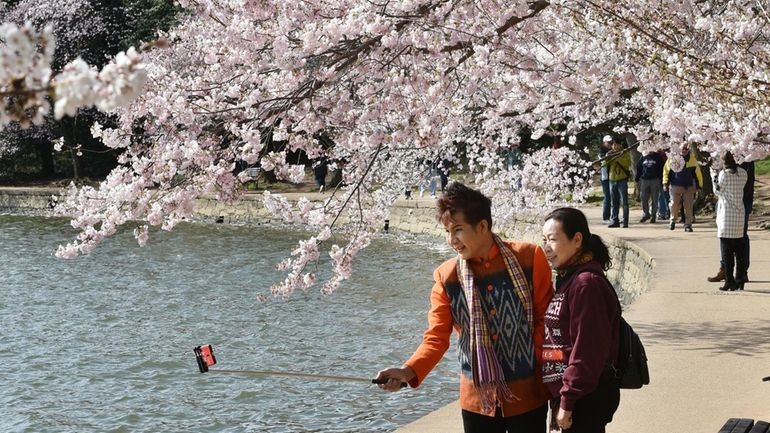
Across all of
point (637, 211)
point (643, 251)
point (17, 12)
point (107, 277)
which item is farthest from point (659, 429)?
point (17, 12)

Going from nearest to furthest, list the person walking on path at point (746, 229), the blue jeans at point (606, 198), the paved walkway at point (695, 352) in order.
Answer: the paved walkway at point (695, 352) → the person walking on path at point (746, 229) → the blue jeans at point (606, 198)

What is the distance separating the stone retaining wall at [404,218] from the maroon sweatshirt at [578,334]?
8.33 metres

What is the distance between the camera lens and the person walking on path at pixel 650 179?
16.5 metres

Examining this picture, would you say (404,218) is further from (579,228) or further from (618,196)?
(579,228)

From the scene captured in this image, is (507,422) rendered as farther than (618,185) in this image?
No

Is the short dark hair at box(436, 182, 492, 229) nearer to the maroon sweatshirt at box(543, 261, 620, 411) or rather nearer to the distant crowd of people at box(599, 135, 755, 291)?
the maroon sweatshirt at box(543, 261, 620, 411)

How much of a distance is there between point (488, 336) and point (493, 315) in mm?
68

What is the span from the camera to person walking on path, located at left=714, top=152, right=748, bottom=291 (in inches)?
392

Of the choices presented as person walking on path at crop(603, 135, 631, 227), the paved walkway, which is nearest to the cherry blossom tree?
the paved walkway

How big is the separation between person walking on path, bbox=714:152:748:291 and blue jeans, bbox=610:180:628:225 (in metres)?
6.24

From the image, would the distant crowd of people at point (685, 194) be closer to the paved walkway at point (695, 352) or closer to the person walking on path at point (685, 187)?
the person walking on path at point (685, 187)

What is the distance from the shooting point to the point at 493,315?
3.59m

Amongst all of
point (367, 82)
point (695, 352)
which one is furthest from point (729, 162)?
point (367, 82)

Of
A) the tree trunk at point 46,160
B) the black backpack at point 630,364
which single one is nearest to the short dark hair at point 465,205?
the black backpack at point 630,364
